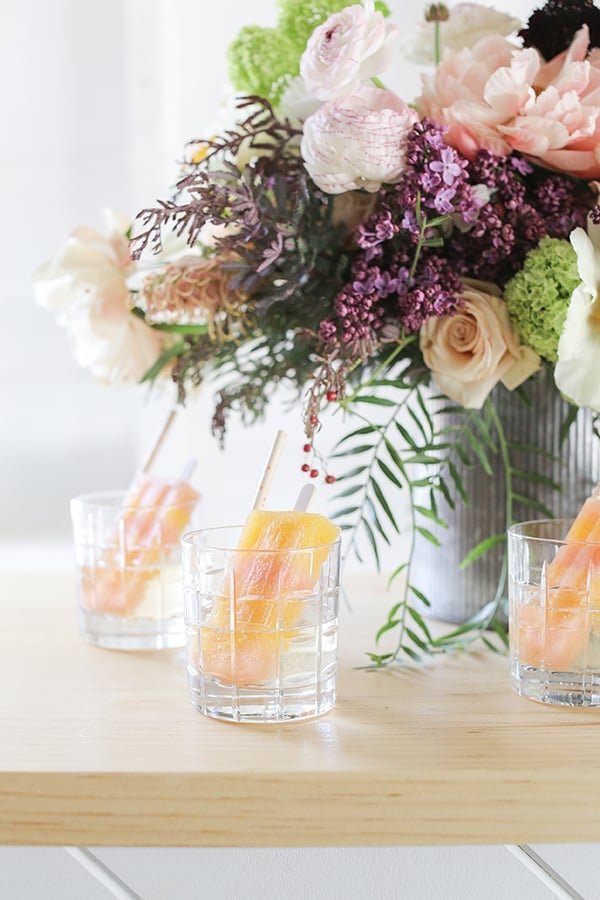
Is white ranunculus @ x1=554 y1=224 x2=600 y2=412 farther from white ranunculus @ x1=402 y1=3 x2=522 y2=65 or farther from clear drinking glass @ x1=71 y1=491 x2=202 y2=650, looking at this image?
clear drinking glass @ x1=71 y1=491 x2=202 y2=650

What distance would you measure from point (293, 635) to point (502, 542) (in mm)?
270

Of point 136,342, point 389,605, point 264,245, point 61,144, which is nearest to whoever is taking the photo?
Result: point 264,245

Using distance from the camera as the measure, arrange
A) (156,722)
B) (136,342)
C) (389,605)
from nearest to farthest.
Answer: (156,722), (136,342), (389,605)

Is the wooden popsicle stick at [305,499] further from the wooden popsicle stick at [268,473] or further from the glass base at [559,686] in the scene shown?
the glass base at [559,686]

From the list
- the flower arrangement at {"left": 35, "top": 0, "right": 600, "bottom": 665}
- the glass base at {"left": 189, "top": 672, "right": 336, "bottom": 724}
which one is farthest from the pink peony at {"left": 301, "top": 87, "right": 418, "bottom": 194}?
the glass base at {"left": 189, "top": 672, "right": 336, "bottom": 724}

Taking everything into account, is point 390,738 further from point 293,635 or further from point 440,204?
point 440,204

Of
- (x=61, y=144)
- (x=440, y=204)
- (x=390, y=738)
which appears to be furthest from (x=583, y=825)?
(x=61, y=144)

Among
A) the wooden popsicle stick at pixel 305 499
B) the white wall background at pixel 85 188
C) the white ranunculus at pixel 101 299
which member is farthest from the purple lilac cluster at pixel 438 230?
the white wall background at pixel 85 188

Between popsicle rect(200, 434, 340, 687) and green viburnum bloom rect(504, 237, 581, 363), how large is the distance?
0.21 meters

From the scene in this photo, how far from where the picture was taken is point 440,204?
0.76 metres

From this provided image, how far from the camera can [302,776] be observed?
2.08 ft

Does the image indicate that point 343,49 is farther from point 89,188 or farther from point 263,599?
point 89,188

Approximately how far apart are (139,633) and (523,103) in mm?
493

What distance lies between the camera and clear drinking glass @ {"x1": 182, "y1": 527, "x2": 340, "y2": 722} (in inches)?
27.8
